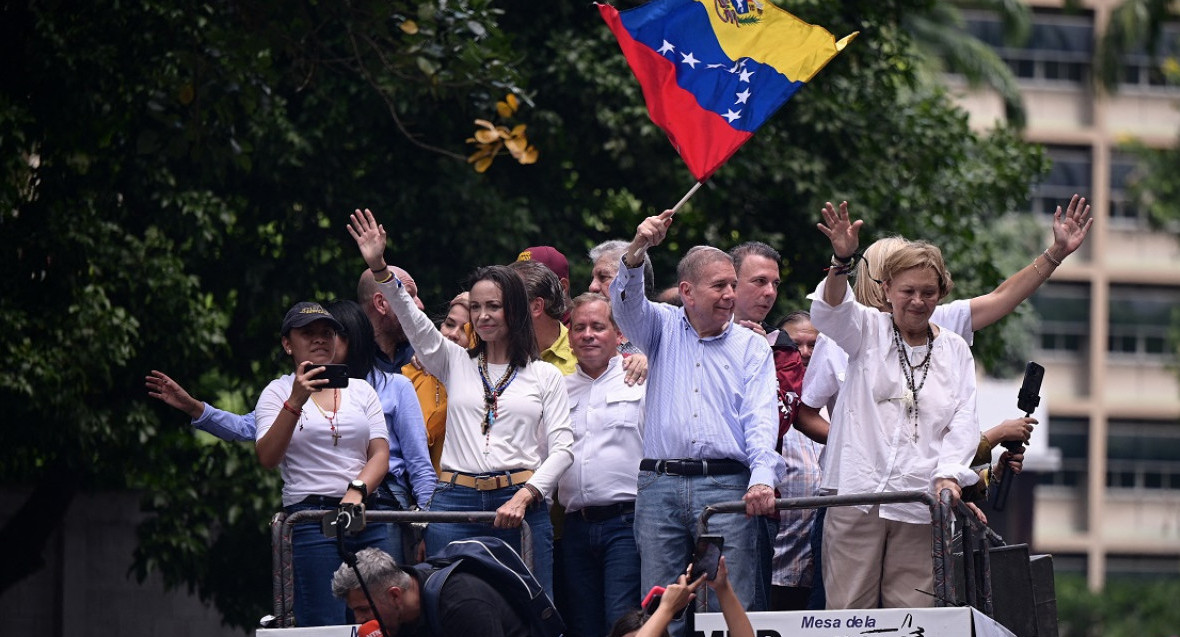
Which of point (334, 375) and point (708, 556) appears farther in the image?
point (334, 375)

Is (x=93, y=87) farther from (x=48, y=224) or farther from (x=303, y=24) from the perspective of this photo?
(x=303, y=24)

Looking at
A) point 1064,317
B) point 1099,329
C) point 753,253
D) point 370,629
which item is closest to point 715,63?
point 753,253

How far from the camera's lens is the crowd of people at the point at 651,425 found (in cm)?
739

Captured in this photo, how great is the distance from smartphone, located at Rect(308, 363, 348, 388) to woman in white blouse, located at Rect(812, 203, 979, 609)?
197 centimetres

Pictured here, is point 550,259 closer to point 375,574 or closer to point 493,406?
point 493,406

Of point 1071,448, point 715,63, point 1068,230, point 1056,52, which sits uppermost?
point 1056,52

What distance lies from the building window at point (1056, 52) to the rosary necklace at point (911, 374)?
46.6 metres

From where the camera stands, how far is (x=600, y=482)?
8.21 metres

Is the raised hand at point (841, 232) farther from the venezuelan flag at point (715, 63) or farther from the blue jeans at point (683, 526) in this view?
the venezuelan flag at point (715, 63)

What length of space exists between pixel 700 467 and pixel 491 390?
1.01m

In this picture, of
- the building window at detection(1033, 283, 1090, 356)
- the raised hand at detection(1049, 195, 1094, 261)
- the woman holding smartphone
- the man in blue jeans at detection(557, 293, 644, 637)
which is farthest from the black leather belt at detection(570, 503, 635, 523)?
the building window at detection(1033, 283, 1090, 356)

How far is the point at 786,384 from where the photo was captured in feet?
28.0

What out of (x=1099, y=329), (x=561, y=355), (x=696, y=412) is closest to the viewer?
(x=696, y=412)

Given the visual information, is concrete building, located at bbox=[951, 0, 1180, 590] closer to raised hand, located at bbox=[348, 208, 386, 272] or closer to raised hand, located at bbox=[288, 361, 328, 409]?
raised hand, located at bbox=[348, 208, 386, 272]
